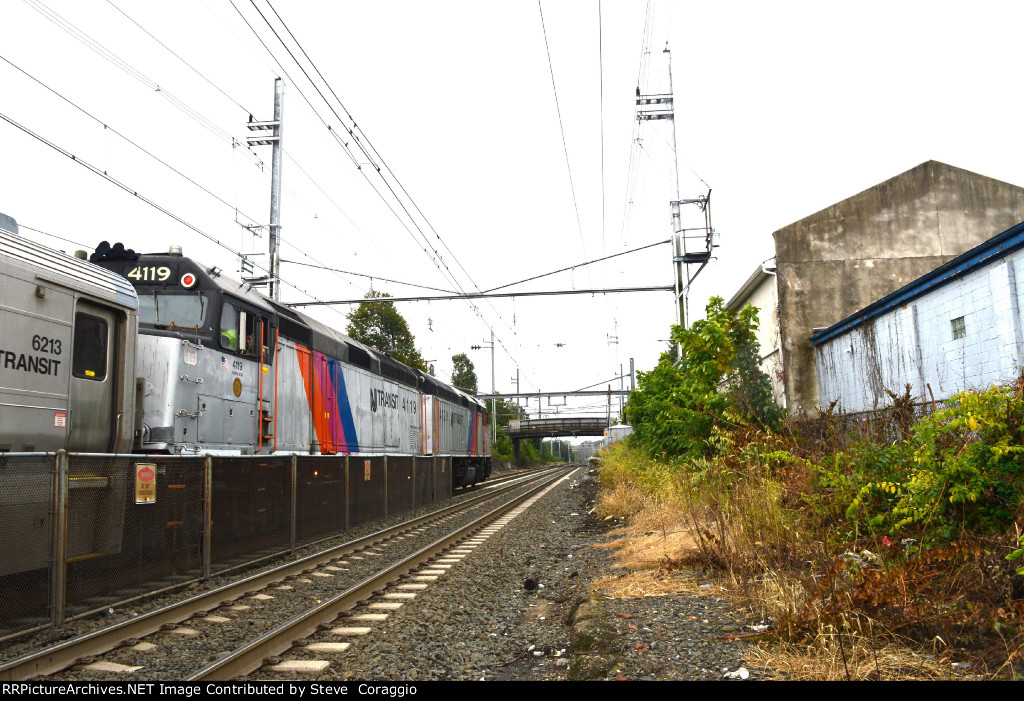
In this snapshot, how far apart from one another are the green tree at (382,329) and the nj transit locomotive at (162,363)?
33373mm

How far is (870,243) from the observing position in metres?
18.0

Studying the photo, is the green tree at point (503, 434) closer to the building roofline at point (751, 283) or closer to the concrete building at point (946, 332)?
the building roofline at point (751, 283)

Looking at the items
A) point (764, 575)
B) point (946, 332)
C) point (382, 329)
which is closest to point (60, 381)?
point (764, 575)

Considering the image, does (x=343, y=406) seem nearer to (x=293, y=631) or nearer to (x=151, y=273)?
(x=151, y=273)

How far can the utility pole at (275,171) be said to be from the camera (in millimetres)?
18812

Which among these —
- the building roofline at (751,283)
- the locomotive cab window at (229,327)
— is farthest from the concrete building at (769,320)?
the locomotive cab window at (229,327)

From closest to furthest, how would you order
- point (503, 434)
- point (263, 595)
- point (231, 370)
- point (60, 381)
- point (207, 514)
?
1. point (60, 381)
2. point (263, 595)
3. point (207, 514)
4. point (231, 370)
5. point (503, 434)

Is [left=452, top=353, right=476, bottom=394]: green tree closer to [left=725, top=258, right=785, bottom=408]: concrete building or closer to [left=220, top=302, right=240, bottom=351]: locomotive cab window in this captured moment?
[left=725, top=258, right=785, bottom=408]: concrete building

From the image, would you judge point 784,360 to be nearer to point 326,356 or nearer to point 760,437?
point 760,437

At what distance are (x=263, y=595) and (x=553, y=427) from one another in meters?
70.6

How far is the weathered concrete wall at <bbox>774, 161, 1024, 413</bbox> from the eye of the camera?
58.1 ft

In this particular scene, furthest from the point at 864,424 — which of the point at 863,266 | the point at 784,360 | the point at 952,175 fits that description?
the point at 952,175

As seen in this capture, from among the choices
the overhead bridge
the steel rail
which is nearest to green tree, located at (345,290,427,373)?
the overhead bridge

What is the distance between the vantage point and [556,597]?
8164mm
